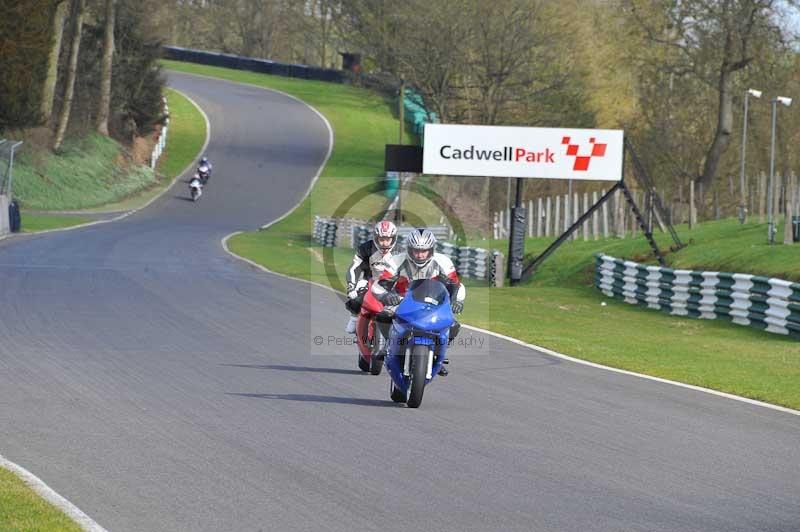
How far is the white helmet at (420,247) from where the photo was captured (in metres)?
12.0

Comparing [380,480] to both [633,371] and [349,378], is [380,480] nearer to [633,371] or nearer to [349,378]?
[349,378]

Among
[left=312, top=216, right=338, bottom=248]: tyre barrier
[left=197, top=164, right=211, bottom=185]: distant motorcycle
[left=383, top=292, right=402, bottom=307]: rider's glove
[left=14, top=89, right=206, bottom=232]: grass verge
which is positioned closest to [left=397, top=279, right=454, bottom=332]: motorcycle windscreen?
[left=383, top=292, right=402, bottom=307]: rider's glove

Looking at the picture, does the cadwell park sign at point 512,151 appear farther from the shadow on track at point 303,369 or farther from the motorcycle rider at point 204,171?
the motorcycle rider at point 204,171

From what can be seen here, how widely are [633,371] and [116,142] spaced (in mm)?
52837

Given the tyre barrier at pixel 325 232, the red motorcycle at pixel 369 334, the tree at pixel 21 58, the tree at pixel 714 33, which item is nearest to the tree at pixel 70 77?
the tree at pixel 21 58

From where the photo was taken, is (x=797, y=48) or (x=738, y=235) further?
(x=797, y=48)

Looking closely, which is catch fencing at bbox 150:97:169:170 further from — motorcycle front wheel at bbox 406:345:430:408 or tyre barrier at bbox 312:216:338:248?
motorcycle front wheel at bbox 406:345:430:408

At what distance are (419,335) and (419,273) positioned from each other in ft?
2.97

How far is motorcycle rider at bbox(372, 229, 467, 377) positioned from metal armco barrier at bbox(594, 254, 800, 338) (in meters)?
11.3

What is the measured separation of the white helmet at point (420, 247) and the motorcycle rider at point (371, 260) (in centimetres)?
92

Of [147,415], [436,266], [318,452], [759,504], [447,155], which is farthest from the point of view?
[447,155]

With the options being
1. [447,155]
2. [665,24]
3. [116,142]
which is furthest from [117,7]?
[447,155]

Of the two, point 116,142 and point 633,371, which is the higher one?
point 116,142

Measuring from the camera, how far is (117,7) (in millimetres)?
61750
